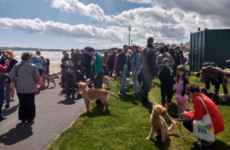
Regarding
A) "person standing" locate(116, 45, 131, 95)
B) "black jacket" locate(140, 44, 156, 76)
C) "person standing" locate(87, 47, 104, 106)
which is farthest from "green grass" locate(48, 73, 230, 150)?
"person standing" locate(116, 45, 131, 95)

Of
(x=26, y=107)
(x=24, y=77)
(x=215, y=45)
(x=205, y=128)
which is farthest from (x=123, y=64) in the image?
(x=215, y=45)

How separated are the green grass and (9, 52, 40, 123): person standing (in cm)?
150

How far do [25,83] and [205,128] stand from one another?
448cm

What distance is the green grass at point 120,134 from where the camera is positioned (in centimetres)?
344

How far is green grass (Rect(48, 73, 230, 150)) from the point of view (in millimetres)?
3439

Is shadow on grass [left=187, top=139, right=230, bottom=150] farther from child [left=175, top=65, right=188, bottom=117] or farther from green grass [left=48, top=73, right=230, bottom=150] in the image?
child [left=175, top=65, right=188, bottom=117]

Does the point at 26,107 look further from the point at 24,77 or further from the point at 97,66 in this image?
the point at 97,66

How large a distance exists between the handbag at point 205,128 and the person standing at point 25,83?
13.9 ft

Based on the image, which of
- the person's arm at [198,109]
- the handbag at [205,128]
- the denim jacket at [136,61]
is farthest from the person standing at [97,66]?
the handbag at [205,128]

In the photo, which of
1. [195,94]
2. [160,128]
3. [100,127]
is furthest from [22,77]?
[195,94]

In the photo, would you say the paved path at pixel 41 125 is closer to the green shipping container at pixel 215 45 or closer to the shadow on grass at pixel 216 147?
the shadow on grass at pixel 216 147

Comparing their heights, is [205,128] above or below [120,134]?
above

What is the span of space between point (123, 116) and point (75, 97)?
3.40m

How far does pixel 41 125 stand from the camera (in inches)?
184
